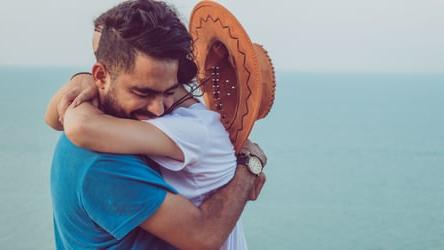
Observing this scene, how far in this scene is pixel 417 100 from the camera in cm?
6150

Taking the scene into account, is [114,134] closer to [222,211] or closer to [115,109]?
[115,109]

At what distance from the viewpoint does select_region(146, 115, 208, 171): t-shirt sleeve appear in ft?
3.55

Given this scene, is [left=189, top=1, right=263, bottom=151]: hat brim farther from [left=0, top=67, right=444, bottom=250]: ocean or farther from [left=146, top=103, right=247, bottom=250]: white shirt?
[left=0, top=67, right=444, bottom=250]: ocean

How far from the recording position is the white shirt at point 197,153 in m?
1.09

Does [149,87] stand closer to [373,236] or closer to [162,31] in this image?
[162,31]

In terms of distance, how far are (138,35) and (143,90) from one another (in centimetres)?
8

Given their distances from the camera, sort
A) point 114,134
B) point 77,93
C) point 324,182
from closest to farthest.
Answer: point 114,134 < point 77,93 < point 324,182

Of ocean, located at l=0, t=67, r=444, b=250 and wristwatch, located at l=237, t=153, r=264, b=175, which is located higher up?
wristwatch, located at l=237, t=153, r=264, b=175

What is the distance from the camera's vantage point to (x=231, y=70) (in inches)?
50.3

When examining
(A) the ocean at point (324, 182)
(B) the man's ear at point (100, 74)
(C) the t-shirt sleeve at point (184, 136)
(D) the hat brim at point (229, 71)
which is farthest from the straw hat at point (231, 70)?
(A) the ocean at point (324, 182)

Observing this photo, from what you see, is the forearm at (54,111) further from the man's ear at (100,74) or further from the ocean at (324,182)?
the ocean at (324,182)

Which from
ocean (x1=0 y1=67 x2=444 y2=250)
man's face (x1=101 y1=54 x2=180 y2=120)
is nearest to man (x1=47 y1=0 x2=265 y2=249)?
man's face (x1=101 y1=54 x2=180 y2=120)

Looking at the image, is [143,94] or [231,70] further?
[231,70]

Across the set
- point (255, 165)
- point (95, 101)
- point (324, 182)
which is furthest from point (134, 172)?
point (324, 182)
